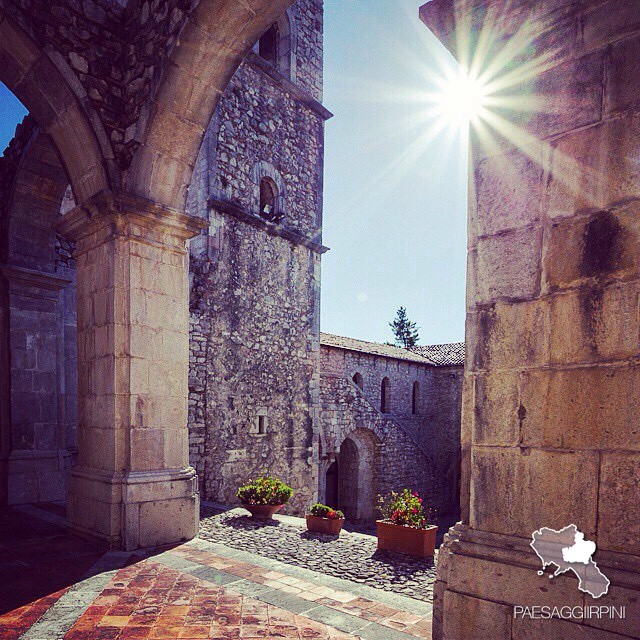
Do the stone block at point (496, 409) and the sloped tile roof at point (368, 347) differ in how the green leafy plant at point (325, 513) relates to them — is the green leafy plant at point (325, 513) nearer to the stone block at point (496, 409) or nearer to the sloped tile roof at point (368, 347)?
the stone block at point (496, 409)

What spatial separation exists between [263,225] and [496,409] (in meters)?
9.44

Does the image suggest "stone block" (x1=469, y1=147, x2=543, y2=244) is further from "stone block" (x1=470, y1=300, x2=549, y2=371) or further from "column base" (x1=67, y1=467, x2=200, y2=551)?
"column base" (x1=67, y1=467, x2=200, y2=551)

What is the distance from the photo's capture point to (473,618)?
1.98 m

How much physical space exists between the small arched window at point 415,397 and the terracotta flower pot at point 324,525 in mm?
15269

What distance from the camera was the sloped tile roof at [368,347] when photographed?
52.9ft

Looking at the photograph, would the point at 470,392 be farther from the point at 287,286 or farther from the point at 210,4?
the point at 287,286

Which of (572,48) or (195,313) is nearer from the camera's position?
(572,48)

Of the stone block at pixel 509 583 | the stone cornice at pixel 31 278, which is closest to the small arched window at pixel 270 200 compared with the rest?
the stone cornice at pixel 31 278

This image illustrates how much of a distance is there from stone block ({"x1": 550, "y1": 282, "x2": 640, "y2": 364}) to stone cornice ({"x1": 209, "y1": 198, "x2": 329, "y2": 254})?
880cm

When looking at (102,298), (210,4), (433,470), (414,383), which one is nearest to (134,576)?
(102,298)

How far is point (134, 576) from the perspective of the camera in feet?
11.4

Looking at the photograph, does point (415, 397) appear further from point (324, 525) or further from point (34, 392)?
point (34, 392)

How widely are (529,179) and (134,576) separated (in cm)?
352

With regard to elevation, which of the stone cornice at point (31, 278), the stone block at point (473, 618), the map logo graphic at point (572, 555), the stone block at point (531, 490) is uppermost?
the stone cornice at point (31, 278)
